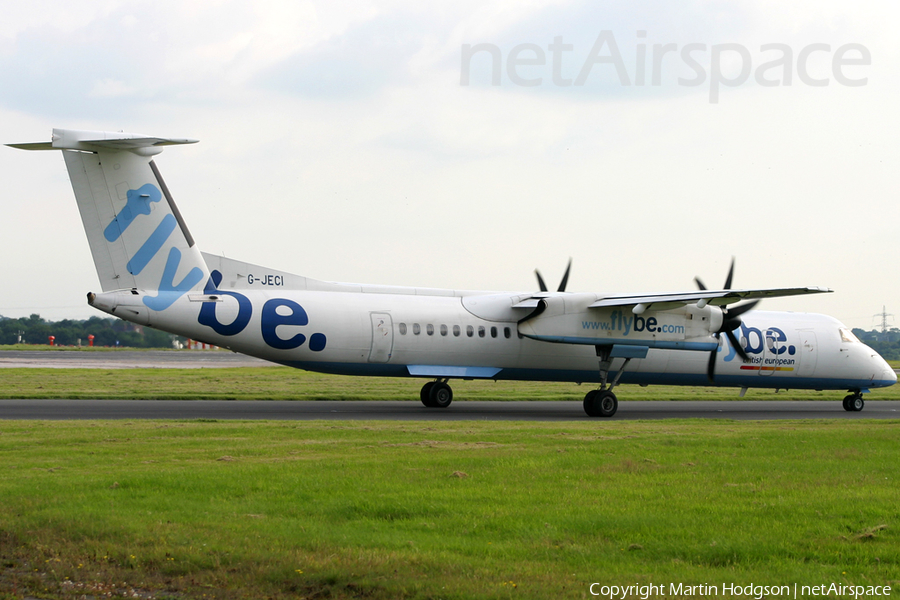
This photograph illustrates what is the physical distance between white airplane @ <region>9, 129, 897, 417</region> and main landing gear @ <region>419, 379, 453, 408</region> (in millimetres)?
43

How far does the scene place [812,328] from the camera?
3128 cm

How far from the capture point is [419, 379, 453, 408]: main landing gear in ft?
90.2

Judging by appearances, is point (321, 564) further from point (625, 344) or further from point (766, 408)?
point (766, 408)

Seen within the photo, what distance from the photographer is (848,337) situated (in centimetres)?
3206

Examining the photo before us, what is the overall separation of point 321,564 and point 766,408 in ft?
90.5

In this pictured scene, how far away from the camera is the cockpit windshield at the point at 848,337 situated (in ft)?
104

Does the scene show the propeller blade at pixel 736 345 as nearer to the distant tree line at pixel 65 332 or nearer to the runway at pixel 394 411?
the runway at pixel 394 411

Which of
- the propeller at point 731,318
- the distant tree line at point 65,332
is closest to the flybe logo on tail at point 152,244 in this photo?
the propeller at point 731,318

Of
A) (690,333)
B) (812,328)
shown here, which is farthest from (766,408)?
(690,333)

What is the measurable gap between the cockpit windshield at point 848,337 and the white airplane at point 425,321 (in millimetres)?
72

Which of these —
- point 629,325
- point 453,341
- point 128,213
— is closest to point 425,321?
point 453,341

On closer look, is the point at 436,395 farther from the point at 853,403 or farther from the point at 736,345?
the point at 853,403

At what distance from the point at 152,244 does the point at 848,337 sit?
25.6 metres

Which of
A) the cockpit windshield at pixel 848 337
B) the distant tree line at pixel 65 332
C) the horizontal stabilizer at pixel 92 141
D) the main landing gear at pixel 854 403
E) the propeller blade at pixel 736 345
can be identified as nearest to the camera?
the horizontal stabilizer at pixel 92 141
